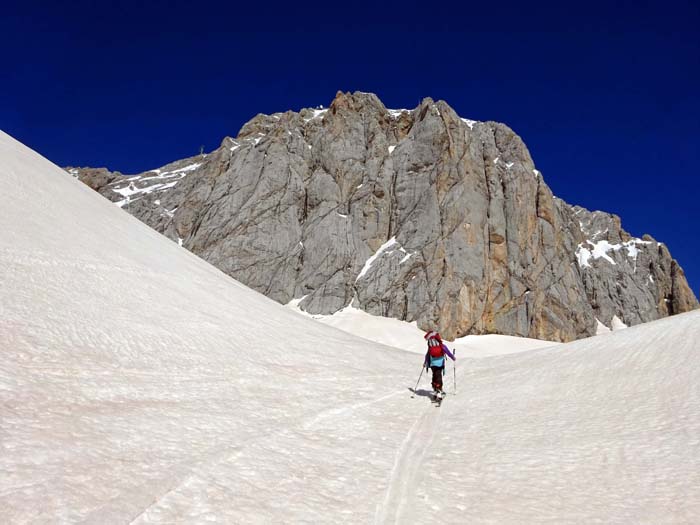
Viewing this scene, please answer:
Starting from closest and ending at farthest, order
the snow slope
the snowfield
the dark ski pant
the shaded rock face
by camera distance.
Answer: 1. the snowfield
2. the dark ski pant
3. the snow slope
4. the shaded rock face

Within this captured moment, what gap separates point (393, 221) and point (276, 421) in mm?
73761

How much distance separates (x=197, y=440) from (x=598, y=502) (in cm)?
489

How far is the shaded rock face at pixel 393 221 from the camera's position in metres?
73.4

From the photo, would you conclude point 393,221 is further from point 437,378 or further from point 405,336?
point 437,378

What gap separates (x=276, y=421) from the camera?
7.43 metres

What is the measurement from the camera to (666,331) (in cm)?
1243

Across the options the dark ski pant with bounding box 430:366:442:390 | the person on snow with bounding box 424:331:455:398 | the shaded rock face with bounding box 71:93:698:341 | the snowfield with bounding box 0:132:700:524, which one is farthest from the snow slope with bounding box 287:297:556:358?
the dark ski pant with bounding box 430:366:442:390

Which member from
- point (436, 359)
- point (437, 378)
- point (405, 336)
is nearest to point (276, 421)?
point (437, 378)

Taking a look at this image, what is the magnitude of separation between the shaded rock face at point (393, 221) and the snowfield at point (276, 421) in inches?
2358

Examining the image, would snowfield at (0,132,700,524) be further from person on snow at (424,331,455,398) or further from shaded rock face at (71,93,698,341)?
shaded rock face at (71,93,698,341)

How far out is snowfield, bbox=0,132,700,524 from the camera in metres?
4.70

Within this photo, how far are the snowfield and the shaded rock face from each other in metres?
59.9

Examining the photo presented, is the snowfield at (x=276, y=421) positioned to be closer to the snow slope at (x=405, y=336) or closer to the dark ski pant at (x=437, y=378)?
the dark ski pant at (x=437, y=378)

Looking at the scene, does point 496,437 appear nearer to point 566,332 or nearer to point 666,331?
point 666,331
